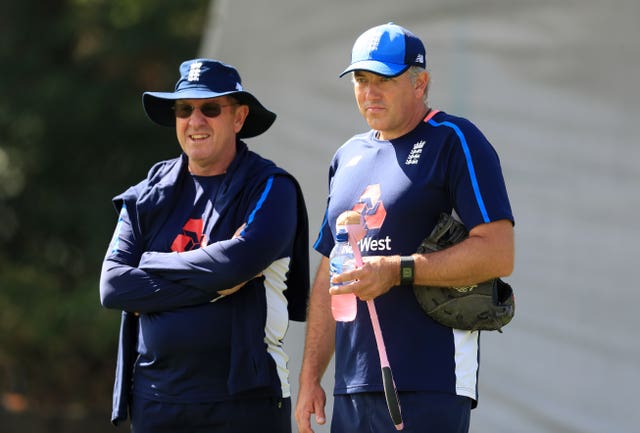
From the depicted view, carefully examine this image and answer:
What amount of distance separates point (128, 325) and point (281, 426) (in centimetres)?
63

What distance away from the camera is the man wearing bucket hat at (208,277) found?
3266 millimetres

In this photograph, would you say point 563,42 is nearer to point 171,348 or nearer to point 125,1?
point 171,348

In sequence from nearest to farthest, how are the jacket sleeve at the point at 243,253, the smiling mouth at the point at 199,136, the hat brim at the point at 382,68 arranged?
the hat brim at the point at 382,68 < the jacket sleeve at the point at 243,253 < the smiling mouth at the point at 199,136

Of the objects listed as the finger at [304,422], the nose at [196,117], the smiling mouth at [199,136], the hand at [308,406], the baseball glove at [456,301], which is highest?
the nose at [196,117]

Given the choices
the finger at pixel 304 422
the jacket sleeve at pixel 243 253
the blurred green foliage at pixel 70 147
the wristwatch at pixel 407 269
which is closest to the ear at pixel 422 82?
the wristwatch at pixel 407 269

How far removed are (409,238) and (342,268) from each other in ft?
0.69

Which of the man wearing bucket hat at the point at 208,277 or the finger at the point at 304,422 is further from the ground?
the man wearing bucket hat at the point at 208,277

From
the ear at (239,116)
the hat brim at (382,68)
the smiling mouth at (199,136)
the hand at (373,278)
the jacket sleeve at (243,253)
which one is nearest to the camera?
the hand at (373,278)

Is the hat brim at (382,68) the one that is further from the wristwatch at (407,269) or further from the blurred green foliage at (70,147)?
the blurred green foliage at (70,147)

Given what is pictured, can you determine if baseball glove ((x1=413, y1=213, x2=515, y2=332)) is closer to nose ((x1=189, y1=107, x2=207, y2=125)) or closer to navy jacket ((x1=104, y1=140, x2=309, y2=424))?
navy jacket ((x1=104, y1=140, x2=309, y2=424))

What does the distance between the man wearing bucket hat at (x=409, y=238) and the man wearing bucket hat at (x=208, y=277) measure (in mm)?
453

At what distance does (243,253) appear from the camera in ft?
10.7

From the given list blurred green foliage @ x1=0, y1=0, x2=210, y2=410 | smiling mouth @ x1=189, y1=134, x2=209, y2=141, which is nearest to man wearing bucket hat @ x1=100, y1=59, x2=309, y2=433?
smiling mouth @ x1=189, y1=134, x2=209, y2=141

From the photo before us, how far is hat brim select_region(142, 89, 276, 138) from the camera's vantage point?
3.47 meters
